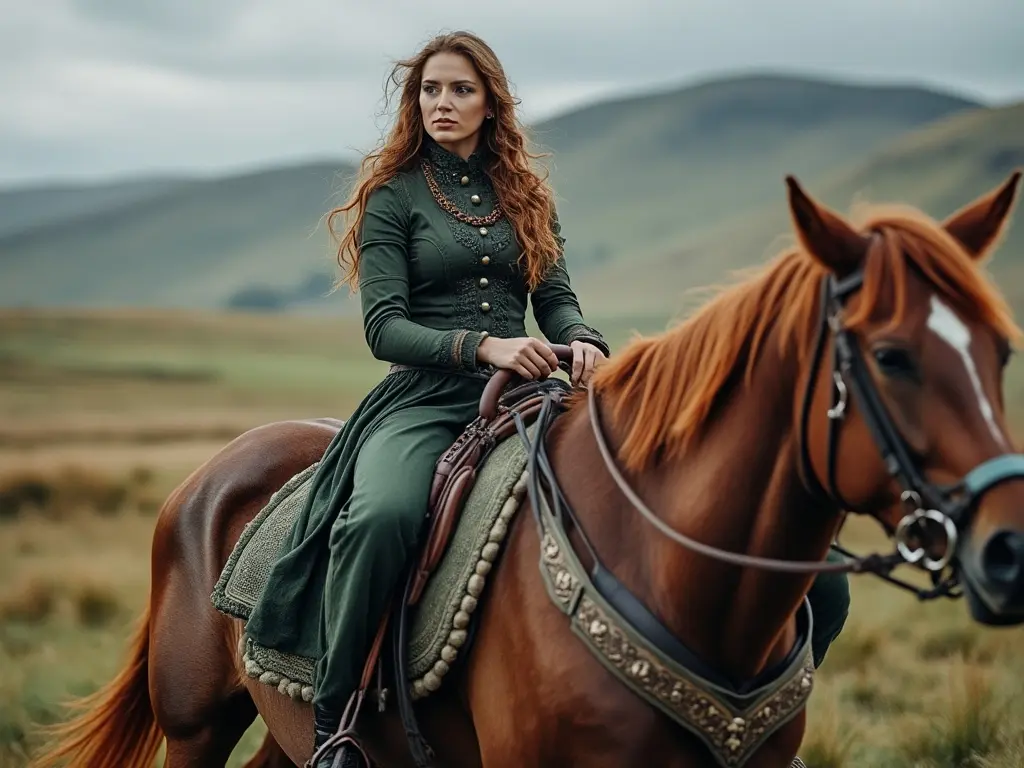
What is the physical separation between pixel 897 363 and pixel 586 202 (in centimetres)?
13203

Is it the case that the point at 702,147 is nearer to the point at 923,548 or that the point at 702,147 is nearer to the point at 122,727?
the point at 122,727

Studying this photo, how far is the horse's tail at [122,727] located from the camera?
516 cm

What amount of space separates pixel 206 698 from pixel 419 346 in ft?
6.30

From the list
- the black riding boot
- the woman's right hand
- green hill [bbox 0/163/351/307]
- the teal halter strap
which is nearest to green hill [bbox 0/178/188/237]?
green hill [bbox 0/163/351/307]

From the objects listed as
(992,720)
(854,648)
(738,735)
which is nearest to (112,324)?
(854,648)

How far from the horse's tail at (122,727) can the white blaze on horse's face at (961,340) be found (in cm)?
382

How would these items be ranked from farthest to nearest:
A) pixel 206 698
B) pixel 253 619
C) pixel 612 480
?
pixel 206 698
pixel 253 619
pixel 612 480

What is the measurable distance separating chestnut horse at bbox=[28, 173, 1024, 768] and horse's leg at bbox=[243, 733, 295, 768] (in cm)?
150

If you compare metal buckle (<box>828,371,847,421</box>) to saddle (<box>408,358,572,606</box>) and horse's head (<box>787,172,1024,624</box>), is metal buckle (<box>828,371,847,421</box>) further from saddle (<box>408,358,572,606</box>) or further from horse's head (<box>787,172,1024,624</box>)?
saddle (<box>408,358,572,606</box>)

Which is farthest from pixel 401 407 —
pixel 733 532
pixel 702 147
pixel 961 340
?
pixel 702 147

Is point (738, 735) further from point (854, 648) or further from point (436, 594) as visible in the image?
point (854, 648)

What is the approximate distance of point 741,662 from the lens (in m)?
3.04

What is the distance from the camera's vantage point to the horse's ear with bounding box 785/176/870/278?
2.56 meters

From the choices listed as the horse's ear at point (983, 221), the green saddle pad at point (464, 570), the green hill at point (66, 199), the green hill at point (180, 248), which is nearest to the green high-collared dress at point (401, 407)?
the green saddle pad at point (464, 570)
